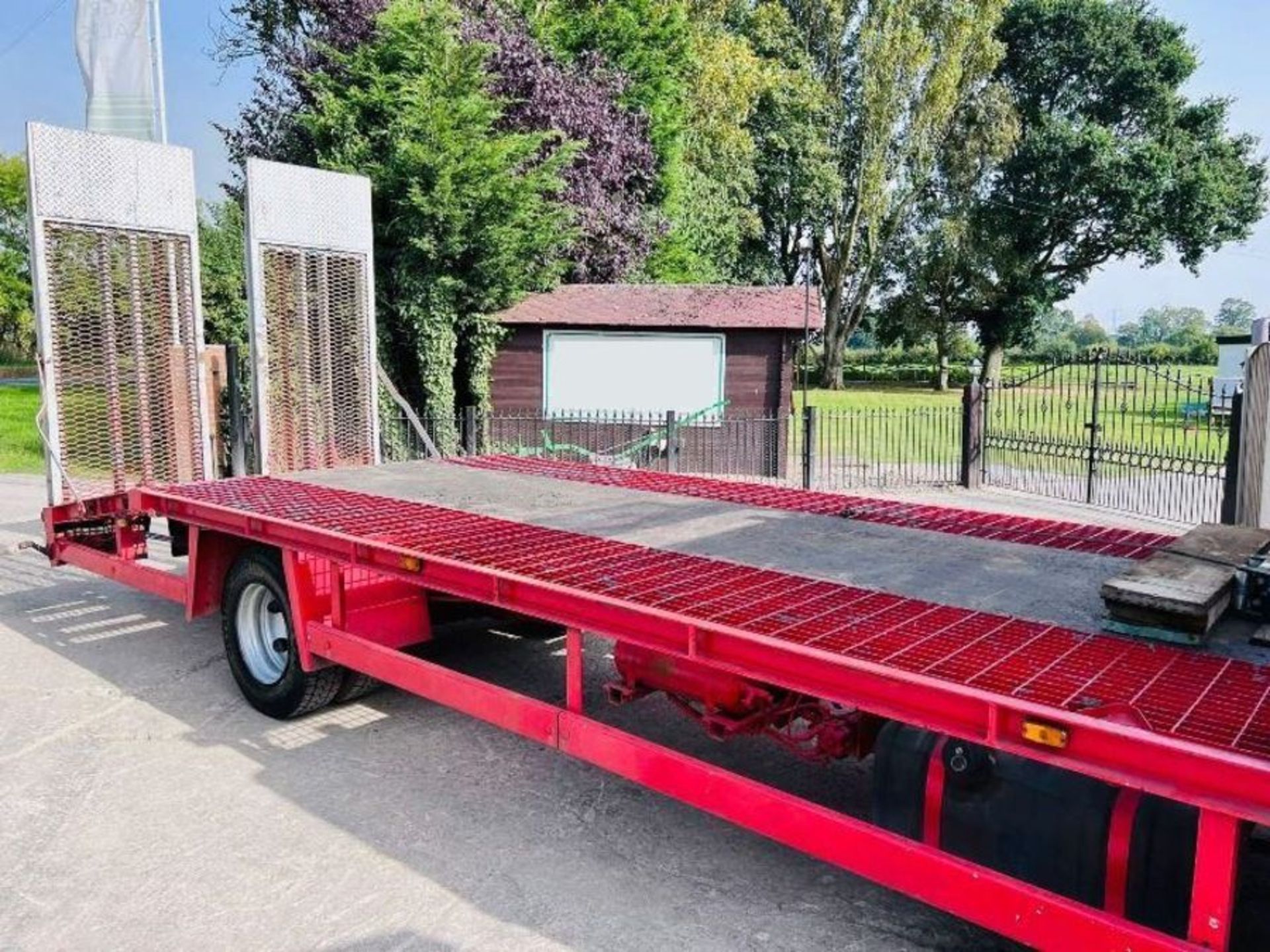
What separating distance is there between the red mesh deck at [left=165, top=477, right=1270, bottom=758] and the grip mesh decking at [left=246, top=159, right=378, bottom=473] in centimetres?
355

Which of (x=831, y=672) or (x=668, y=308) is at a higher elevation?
(x=668, y=308)

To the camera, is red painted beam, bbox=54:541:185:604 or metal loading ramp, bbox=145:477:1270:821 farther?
red painted beam, bbox=54:541:185:604

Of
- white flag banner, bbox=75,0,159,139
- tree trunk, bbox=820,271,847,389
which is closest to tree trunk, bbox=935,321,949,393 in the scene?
tree trunk, bbox=820,271,847,389

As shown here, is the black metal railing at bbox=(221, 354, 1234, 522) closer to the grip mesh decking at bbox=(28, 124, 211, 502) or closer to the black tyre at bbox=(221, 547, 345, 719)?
the grip mesh decking at bbox=(28, 124, 211, 502)

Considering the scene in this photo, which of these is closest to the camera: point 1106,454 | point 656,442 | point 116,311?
point 116,311

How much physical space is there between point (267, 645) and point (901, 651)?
13.6ft

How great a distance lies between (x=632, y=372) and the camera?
60.4 ft

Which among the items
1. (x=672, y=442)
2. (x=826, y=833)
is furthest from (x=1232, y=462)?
(x=672, y=442)

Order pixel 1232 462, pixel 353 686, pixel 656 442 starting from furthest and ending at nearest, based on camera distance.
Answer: pixel 656 442 → pixel 1232 462 → pixel 353 686

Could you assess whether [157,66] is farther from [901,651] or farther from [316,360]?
[901,651]

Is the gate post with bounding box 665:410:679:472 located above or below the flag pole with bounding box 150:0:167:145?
below

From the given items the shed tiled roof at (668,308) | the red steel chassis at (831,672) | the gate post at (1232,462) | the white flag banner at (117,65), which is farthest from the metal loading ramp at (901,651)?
the shed tiled roof at (668,308)

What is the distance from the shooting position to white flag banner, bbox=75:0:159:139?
30.1ft

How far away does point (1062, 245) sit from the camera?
4181 cm
